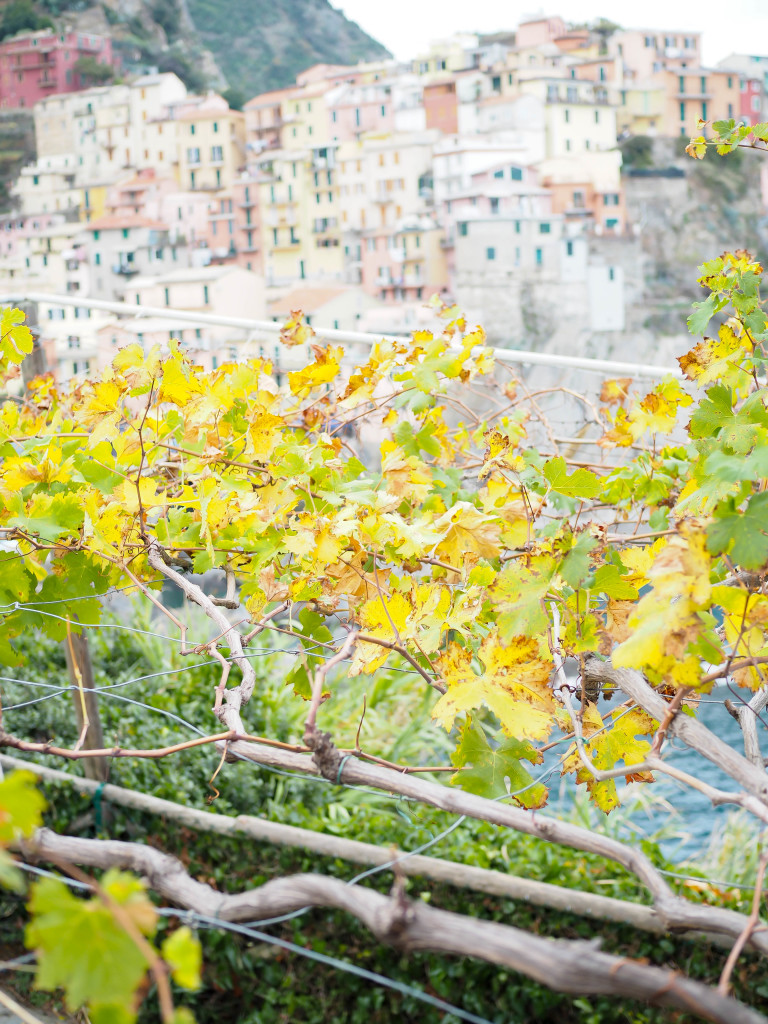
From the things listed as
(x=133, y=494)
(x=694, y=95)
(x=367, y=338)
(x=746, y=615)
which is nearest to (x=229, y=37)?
(x=694, y=95)

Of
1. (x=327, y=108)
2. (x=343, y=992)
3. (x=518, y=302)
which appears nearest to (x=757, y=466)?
(x=343, y=992)

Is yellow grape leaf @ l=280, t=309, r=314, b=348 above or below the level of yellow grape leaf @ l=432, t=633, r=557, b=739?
above

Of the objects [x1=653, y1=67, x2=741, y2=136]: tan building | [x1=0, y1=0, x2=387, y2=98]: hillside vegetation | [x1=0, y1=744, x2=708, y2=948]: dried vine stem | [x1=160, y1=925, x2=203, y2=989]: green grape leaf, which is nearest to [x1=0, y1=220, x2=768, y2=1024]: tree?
[x1=160, y1=925, x2=203, y2=989]: green grape leaf

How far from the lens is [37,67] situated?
111ft

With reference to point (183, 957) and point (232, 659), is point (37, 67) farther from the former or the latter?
point (183, 957)

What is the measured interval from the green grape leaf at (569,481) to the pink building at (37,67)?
37.3 m

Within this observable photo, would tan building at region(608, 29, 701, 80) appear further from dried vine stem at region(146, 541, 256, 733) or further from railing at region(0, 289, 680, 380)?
dried vine stem at region(146, 541, 256, 733)

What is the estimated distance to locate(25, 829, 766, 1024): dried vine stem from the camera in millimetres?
487

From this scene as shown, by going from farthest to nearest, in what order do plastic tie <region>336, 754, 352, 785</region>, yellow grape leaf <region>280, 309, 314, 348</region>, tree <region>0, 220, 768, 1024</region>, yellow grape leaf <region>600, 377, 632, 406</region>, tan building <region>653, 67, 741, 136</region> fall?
tan building <region>653, 67, 741, 136</region> → yellow grape leaf <region>600, 377, 632, 406</region> → yellow grape leaf <region>280, 309, 314, 348</region> → plastic tie <region>336, 754, 352, 785</region> → tree <region>0, 220, 768, 1024</region>

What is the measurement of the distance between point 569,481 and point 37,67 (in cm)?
3812

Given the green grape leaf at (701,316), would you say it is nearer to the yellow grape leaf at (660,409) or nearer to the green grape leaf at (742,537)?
the yellow grape leaf at (660,409)

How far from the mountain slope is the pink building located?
606cm

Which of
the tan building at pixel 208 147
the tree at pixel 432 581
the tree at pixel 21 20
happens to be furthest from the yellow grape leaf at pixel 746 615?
the tree at pixel 21 20

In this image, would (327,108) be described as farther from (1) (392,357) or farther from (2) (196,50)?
(1) (392,357)
